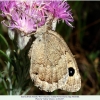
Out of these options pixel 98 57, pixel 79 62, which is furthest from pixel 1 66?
pixel 98 57

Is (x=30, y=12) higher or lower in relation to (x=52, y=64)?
higher

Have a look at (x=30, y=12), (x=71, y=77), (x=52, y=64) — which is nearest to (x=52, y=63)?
(x=52, y=64)

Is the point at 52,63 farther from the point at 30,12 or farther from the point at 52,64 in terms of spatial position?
the point at 30,12

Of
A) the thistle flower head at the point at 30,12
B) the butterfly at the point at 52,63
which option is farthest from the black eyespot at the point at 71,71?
the thistle flower head at the point at 30,12

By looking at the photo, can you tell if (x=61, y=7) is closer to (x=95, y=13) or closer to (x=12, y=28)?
(x=12, y=28)

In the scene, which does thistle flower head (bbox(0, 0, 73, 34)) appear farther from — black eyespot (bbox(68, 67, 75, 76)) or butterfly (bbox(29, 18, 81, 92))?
black eyespot (bbox(68, 67, 75, 76))

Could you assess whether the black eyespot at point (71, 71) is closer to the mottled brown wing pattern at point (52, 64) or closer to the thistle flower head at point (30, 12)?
the mottled brown wing pattern at point (52, 64)
